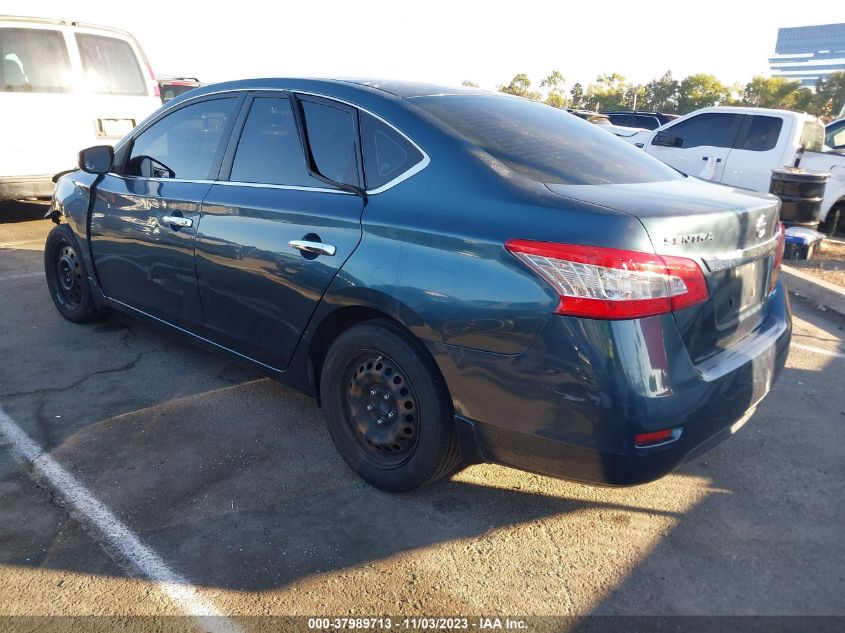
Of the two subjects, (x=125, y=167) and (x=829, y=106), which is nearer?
(x=125, y=167)

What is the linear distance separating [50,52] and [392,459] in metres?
7.22

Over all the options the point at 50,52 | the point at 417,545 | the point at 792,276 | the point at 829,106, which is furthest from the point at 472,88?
the point at 829,106

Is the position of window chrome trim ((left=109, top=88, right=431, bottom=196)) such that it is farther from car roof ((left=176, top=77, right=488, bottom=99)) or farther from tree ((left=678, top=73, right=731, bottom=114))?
tree ((left=678, top=73, right=731, bottom=114))

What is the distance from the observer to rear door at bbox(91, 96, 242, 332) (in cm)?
361

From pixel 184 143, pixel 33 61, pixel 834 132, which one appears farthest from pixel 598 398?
pixel 834 132

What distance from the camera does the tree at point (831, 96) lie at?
5172cm

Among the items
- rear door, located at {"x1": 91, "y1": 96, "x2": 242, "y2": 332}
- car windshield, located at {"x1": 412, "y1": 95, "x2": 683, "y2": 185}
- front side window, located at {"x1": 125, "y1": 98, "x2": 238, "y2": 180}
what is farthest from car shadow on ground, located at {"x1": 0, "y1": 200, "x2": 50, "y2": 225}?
car windshield, located at {"x1": 412, "y1": 95, "x2": 683, "y2": 185}

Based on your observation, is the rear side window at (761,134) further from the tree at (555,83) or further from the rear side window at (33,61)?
the tree at (555,83)

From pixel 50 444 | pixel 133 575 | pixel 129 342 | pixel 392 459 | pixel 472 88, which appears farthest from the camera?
pixel 129 342

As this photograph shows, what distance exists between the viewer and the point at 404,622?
2254 mm

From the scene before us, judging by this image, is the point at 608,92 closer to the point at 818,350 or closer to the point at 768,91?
the point at 768,91

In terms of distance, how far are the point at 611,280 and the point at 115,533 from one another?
212 cm

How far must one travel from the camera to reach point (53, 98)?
7.57 meters

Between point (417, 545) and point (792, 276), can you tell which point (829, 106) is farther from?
point (417, 545)
